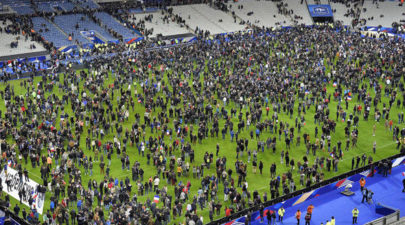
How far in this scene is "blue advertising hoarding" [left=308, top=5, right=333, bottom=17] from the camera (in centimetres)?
9306

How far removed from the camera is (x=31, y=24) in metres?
70.3

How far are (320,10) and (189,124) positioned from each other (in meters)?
56.7

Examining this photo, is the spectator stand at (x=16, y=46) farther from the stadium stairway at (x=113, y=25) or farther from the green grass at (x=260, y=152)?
the green grass at (x=260, y=152)

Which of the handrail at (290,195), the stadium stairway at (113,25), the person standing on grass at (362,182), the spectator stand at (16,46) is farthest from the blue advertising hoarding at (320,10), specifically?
the person standing on grass at (362,182)

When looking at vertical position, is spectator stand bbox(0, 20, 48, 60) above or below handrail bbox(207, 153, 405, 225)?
below

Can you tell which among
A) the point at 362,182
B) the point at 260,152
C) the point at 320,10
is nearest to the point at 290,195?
the point at 362,182

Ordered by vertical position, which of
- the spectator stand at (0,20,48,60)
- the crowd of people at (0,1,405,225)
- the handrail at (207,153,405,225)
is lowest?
the spectator stand at (0,20,48,60)

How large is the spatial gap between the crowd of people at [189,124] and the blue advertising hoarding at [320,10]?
92.2 ft

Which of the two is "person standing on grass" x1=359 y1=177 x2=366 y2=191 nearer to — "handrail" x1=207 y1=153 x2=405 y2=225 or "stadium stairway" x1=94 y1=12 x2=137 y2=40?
"handrail" x1=207 y1=153 x2=405 y2=225

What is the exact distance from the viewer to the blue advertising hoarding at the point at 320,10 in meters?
93.1

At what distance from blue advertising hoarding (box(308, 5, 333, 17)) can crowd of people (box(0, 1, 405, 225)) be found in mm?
28087

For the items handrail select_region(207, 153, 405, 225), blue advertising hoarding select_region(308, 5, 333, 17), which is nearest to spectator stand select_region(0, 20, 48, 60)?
handrail select_region(207, 153, 405, 225)

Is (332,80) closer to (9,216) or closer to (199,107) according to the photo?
(199,107)

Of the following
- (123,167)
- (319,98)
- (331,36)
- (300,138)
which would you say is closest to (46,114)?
(123,167)
